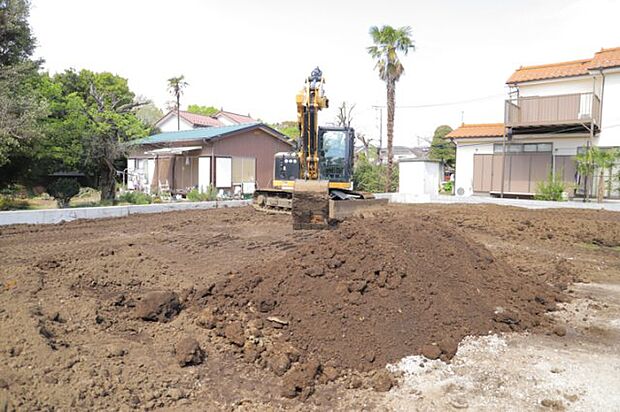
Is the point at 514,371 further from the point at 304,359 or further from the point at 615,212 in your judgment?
the point at 615,212

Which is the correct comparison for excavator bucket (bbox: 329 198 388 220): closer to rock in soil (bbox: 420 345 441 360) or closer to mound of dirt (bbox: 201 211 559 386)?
mound of dirt (bbox: 201 211 559 386)

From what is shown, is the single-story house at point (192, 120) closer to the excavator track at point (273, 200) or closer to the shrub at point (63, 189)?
the shrub at point (63, 189)

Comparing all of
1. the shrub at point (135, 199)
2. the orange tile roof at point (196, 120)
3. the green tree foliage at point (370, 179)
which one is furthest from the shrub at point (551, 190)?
the orange tile roof at point (196, 120)

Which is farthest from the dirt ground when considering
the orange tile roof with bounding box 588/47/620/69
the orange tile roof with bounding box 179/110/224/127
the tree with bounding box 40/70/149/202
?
the orange tile roof with bounding box 179/110/224/127

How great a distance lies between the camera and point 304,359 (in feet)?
13.2

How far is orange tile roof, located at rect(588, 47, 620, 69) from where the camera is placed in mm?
16969

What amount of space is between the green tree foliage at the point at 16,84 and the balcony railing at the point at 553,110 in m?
16.8

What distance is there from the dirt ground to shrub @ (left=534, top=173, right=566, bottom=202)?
1060cm

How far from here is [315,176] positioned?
38.3 ft

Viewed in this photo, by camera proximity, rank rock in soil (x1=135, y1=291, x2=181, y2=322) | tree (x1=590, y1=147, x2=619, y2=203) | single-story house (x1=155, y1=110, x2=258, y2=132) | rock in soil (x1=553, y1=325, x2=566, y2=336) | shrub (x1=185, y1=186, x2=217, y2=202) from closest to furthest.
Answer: rock in soil (x1=135, y1=291, x2=181, y2=322) → rock in soil (x1=553, y1=325, x2=566, y2=336) → tree (x1=590, y1=147, x2=619, y2=203) → shrub (x1=185, y1=186, x2=217, y2=202) → single-story house (x1=155, y1=110, x2=258, y2=132)

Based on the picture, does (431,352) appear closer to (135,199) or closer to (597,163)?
(135,199)

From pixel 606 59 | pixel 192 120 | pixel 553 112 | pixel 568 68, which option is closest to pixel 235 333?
pixel 553 112

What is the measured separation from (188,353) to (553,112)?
18350 millimetres

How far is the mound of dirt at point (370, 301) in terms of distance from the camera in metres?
4.22
